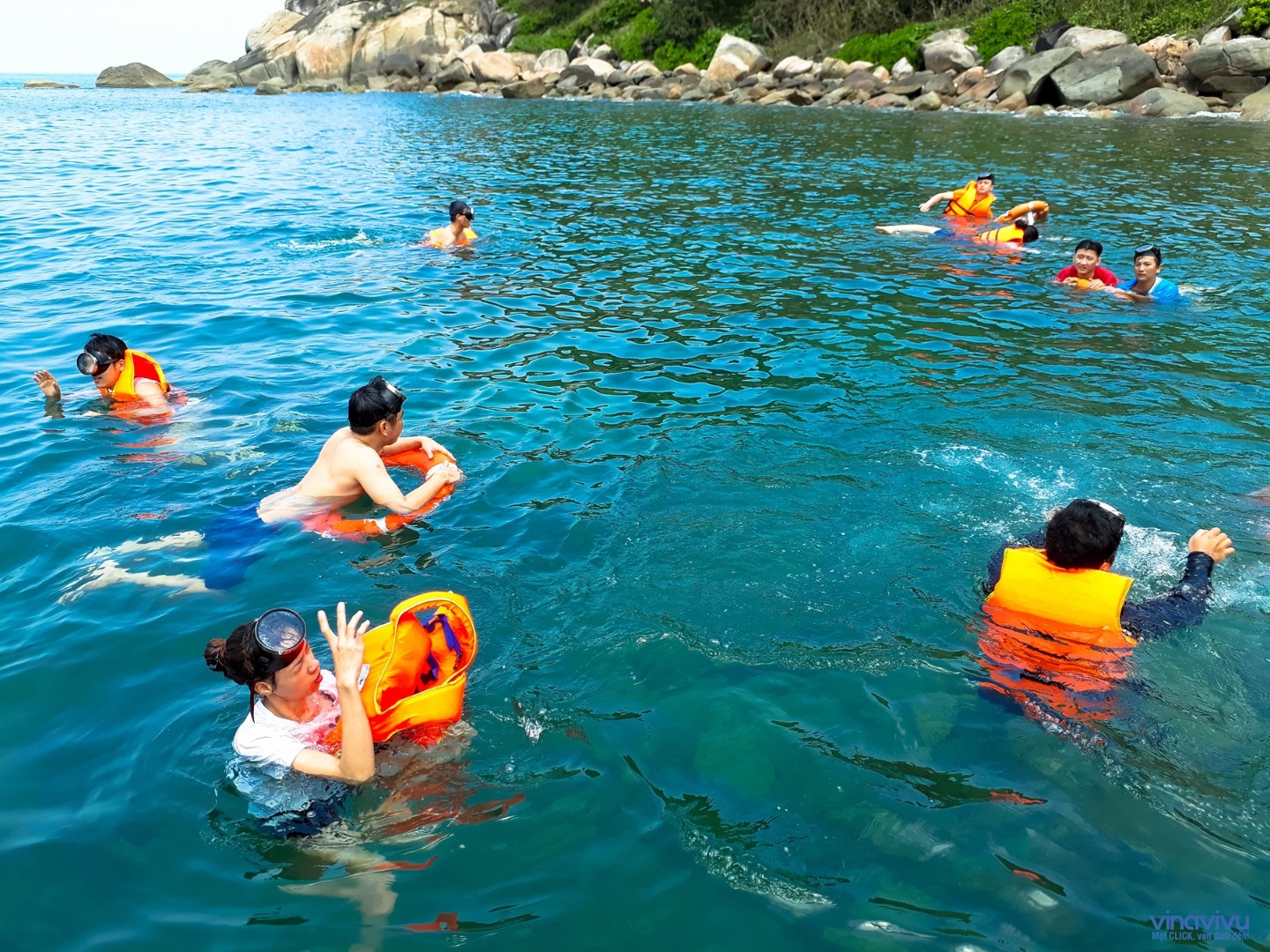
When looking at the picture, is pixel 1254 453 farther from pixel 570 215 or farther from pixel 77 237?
pixel 77 237

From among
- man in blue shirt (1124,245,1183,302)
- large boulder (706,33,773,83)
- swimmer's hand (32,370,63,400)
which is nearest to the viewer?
swimmer's hand (32,370,63,400)

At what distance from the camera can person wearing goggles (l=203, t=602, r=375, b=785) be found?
3.89m

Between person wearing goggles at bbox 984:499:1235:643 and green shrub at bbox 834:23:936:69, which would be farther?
green shrub at bbox 834:23:936:69

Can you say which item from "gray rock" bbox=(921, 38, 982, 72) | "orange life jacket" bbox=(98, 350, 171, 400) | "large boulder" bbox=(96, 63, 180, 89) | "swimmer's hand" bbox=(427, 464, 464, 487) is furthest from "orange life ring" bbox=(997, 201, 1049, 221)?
"large boulder" bbox=(96, 63, 180, 89)

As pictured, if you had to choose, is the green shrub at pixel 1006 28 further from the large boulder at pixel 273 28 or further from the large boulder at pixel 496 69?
the large boulder at pixel 273 28

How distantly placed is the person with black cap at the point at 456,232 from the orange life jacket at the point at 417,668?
37.3 feet

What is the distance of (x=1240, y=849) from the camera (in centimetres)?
407

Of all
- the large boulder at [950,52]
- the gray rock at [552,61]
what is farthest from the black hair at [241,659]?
the gray rock at [552,61]

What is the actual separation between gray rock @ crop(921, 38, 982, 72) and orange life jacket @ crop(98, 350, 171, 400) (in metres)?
39.3

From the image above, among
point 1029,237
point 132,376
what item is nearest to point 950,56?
point 1029,237

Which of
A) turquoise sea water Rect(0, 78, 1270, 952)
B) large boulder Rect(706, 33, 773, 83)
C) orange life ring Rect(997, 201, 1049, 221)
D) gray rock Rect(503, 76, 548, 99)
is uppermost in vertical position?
large boulder Rect(706, 33, 773, 83)

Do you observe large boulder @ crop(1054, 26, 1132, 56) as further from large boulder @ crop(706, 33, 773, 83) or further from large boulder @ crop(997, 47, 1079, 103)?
large boulder @ crop(706, 33, 773, 83)

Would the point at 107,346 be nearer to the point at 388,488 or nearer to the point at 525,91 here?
the point at 388,488

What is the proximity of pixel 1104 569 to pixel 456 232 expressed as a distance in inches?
499
